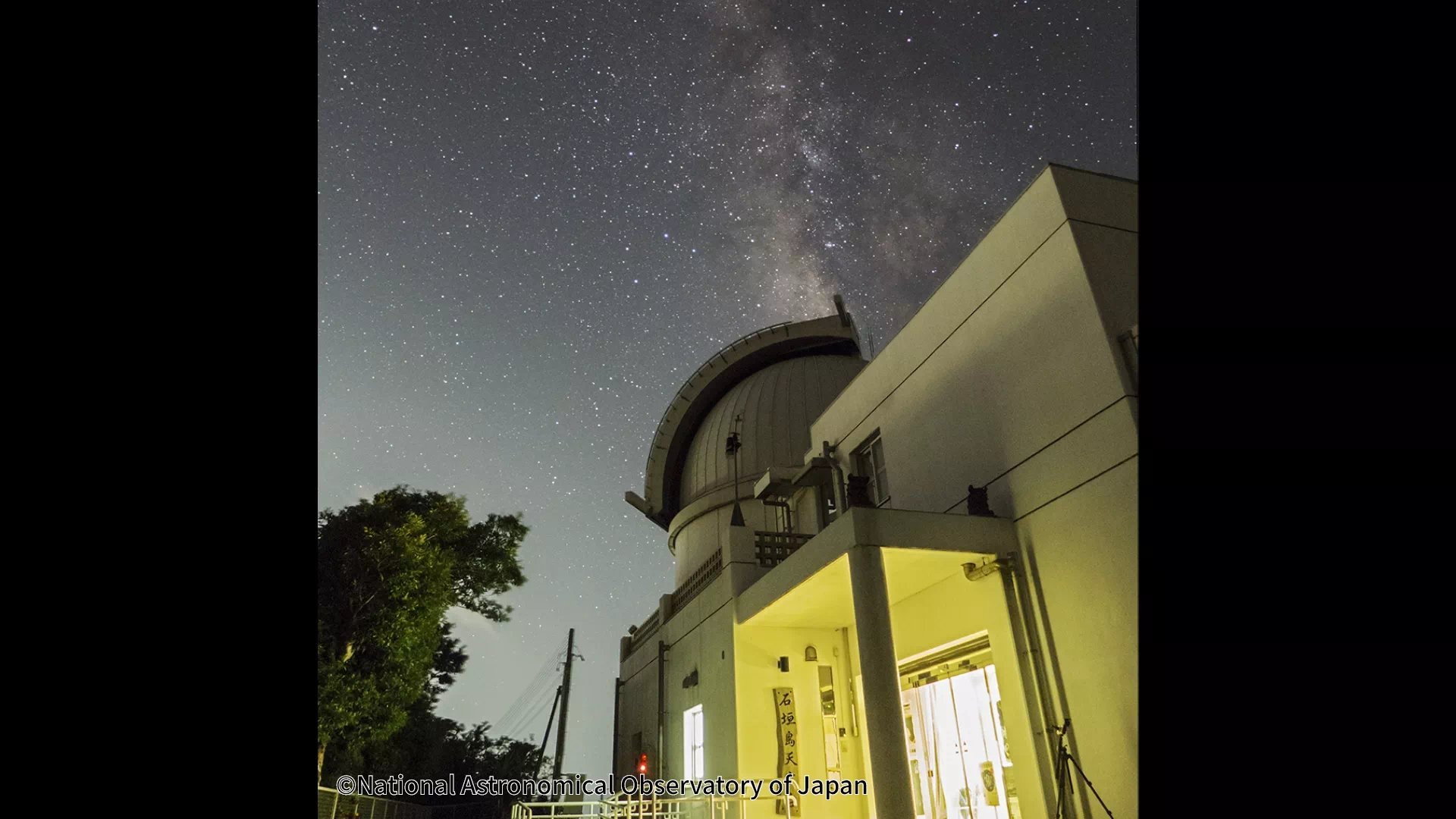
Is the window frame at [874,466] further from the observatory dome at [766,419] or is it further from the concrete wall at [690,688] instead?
the observatory dome at [766,419]

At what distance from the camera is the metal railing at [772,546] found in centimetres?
1226

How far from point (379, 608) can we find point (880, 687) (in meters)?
10.7

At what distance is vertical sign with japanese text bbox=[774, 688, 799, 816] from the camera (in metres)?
11.2

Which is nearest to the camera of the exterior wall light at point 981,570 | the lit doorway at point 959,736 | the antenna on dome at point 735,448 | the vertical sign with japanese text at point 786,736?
the exterior wall light at point 981,570

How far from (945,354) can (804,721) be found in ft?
18.3

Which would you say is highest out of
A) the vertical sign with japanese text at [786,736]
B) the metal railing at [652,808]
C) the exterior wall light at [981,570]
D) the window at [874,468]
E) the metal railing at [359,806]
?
the window at [874,468]

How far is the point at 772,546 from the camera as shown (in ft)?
41.3

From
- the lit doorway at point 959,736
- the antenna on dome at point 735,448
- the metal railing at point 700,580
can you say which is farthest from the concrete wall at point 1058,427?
the antenna on dome at point 735,448

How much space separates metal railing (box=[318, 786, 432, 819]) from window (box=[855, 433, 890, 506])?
994 centimetres

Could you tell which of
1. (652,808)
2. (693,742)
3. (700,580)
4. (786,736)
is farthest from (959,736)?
(700,580)

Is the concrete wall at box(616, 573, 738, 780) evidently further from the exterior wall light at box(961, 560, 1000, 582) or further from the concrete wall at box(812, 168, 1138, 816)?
the exterior wall light at box(961, 560, 1000, 582)

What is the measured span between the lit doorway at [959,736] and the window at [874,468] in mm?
2617

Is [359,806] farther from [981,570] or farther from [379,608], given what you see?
[981,570]

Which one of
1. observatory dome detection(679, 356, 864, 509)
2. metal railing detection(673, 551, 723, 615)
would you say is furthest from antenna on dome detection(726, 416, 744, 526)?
metal railing detection(673, 551, 723, 615)
